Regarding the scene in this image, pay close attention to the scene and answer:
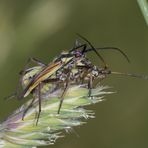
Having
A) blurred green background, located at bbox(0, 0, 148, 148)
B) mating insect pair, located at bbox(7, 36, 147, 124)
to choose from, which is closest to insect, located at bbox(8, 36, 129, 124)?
mating insect pair, located at bbox(7, 36, 147, 124)

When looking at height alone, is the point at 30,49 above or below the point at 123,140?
above

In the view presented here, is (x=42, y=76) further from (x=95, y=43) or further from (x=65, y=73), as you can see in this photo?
(x=95, y=43)

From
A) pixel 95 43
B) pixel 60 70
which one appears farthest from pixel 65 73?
pixel 95 43

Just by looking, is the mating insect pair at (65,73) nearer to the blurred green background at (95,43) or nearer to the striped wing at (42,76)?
the striped wing at (42,76)

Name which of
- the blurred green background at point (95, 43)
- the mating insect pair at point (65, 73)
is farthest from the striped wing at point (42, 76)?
the blurred green background at point (95, 43)

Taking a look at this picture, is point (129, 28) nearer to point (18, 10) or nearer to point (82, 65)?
point (18, 10)

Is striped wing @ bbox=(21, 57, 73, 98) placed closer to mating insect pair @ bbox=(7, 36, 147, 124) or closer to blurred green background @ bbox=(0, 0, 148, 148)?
mating insect pair @ bbox=(7, 36, 147, 124)

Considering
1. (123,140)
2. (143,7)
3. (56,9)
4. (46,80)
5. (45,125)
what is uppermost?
Answer: (56,9)

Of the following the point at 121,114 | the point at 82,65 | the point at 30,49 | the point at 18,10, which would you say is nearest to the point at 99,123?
the point at 121,114
